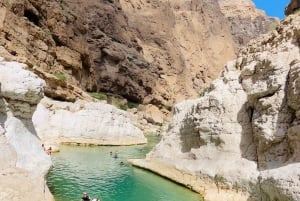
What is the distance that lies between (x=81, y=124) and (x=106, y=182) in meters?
25.7

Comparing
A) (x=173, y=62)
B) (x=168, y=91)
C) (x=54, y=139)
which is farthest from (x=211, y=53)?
(x=54, y=139)

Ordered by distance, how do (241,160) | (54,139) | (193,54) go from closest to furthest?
(241,160) → (54,139) → (193,54)

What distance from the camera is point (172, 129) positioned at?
1473 inches

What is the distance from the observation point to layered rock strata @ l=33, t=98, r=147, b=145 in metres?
50.6

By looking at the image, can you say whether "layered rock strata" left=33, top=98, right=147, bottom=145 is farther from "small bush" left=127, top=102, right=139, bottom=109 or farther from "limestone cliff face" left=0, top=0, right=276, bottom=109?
"small bush" left=127, top=102, right=139, bottom=109

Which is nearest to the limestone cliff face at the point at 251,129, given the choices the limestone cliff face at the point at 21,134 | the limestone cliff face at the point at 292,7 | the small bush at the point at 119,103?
the limestone cliff face at the point at 292,7

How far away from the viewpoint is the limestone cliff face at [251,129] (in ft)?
72.9

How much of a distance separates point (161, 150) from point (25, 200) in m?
21.7

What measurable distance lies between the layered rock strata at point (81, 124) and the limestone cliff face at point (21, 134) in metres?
26.1

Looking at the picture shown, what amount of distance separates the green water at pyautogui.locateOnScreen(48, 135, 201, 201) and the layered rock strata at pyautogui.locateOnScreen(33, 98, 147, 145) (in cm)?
1071

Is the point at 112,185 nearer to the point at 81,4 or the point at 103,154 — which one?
the point at 103,154

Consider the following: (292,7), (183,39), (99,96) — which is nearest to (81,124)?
(292,7)

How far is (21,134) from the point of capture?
2142cm

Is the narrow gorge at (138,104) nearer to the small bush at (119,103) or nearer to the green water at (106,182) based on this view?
the small bush at (119,103)
